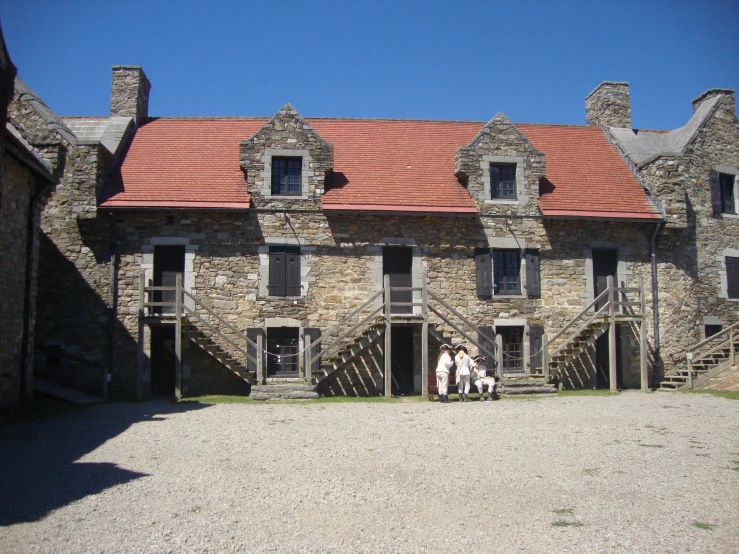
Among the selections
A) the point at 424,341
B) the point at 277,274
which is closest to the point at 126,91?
the point at 277,274

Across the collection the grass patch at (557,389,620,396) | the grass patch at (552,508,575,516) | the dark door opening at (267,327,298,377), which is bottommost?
the grass patch at (552,508,575,516)

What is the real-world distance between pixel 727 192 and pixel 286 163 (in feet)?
47.0

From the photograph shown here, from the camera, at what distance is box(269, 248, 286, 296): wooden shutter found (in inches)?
715

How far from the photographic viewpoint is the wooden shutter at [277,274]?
18156 mm

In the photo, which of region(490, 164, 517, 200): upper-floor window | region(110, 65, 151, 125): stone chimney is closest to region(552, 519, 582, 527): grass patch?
region(490, 164, 517, 200): upper-floor window

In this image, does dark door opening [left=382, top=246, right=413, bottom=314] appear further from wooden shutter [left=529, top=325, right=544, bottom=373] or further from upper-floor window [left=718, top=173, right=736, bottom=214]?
upper-floor window [left=718, top=173, right=736, bottom=214]

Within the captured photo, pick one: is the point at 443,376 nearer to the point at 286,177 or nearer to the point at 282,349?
the point at 282,349

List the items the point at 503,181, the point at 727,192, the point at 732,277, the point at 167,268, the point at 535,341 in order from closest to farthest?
1. the point at 167,268
2. the point at 535,341
3. the point at 503,181
4. the point at 732,277
5. the point at 727,192

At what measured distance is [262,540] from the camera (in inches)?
239

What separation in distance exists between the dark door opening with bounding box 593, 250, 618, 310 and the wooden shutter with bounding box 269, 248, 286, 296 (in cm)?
932

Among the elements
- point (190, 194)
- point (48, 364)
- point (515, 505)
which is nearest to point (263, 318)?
point (190, 194)

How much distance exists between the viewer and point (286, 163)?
18922mm

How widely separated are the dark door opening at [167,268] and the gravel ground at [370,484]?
543 centimetres

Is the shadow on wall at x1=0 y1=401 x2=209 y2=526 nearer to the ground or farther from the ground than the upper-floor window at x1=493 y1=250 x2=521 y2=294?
nearer to the ground
